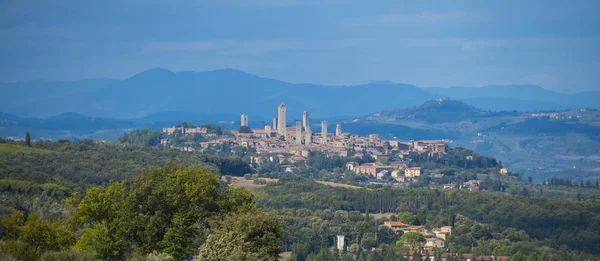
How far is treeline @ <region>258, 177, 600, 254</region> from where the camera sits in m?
56.6

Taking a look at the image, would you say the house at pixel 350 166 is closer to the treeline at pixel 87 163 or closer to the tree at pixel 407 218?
the treeline at pixel 87 163

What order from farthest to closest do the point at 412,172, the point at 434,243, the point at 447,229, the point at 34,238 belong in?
the point at 412,172 < the point at 447,229 < the point at 434,243 < the point at 34,238

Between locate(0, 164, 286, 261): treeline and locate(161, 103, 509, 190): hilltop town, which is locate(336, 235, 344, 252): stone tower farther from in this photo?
locate(161, 103, 509, 190): hilltop town

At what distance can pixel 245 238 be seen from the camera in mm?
23109

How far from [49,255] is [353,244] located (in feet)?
87.6

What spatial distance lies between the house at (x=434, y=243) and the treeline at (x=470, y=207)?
15.5 ft

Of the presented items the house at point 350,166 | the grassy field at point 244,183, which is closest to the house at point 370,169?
the house at point 350,166

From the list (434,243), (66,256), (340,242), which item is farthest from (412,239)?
(66,256)

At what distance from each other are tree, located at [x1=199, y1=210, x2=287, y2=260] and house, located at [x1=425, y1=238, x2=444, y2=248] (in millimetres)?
26124

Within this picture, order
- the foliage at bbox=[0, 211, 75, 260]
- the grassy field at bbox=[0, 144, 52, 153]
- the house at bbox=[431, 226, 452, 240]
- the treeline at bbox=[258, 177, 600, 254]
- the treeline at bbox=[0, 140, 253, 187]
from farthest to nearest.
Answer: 1. the grassy field at bbox=[0, 144, 52, 153]
2. the treeline at bbox=[258, 177, 600, 254]
3. the treeline at bbox=[0, 140, 253, 187]
4. the house at bbox=[431, 226, 452, 240]
5. the foliage at bbox=[0, 211, 75, 260]

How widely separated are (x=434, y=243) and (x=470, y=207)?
13.9 metres

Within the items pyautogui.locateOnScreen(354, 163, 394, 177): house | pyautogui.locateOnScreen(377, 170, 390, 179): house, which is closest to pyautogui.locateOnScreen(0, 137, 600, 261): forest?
pyautogui.locateOnScreen(354, 163, 394, 177): house

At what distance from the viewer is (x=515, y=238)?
172 feet

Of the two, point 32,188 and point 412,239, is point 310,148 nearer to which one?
point 412,239
